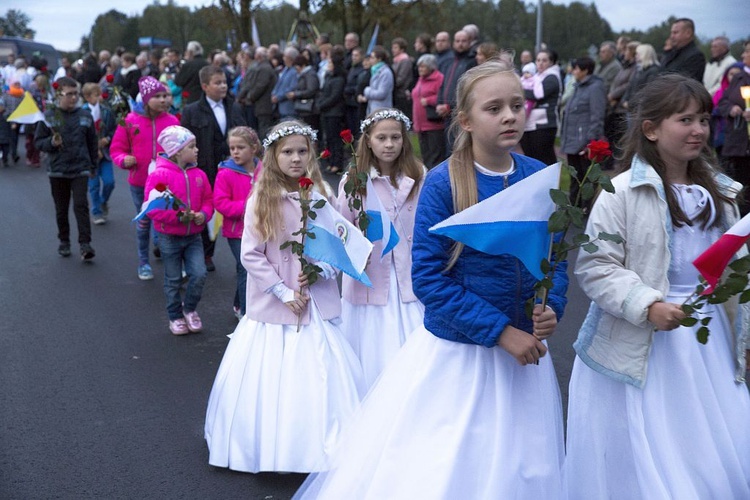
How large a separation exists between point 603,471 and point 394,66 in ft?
41.4

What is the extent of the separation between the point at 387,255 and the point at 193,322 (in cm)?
248

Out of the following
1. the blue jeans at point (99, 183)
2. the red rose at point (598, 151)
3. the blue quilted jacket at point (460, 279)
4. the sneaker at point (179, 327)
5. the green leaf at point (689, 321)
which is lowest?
the sneaker at point (179, 327)

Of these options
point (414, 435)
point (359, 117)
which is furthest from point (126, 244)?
point (414, 435)

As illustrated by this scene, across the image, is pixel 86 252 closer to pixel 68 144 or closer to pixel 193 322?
pixel 68 144

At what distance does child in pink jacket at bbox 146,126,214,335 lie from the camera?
6.94m

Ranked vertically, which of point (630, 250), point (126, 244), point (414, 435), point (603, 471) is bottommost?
point (126, 244)

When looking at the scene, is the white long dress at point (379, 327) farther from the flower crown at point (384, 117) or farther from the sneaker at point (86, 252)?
the sneaker at point (86, 252)

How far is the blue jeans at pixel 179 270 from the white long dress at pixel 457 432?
12.9 feet

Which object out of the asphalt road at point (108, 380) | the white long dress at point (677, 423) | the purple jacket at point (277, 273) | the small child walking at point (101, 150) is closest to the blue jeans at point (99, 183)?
the small child walking at point (101, 150)

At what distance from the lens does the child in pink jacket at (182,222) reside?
6.94 metres

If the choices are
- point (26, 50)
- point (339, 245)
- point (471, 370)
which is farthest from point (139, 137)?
point (26, 50)

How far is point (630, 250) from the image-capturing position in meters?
3.51

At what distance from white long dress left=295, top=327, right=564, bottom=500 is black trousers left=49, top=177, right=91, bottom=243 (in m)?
7.21

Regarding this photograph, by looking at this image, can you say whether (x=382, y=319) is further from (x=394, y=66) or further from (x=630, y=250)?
(x=394, y=66)
